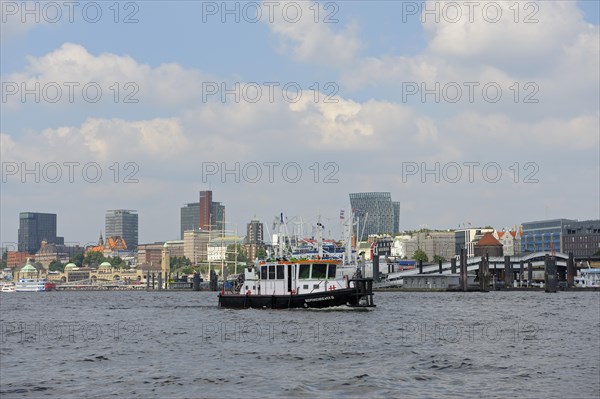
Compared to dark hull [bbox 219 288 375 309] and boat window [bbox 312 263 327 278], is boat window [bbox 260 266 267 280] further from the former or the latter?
boat window [bbox 312 263 327 278]

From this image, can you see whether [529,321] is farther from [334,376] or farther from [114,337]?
[334,376]

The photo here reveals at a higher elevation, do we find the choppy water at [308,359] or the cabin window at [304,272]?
the cabin window at [304,272]

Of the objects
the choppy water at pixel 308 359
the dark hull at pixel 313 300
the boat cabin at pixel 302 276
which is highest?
the boat cabin at pixel 302 276

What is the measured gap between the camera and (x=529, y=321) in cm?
8212

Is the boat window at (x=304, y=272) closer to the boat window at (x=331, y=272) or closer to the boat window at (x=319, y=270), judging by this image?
the boat window at (x=319, y=270)

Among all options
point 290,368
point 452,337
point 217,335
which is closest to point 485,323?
point 452,337

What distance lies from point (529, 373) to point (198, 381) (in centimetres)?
1544

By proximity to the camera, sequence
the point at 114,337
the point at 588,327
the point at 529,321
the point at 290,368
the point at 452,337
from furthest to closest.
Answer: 1. the point at 529,321
2. the point at 588,327
3. the point at 114,337
4. the point at 452,337
5. the point at 290,368

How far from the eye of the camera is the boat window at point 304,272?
91.0 meters

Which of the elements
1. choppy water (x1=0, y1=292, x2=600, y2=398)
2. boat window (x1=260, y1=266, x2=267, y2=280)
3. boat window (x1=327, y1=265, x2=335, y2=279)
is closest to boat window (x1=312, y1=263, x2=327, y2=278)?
boat window (x1=327, y1=265, x2=335, y2=279)

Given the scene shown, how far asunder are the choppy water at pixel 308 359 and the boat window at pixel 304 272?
389 inches

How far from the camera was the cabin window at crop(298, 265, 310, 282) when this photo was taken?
3583 inches

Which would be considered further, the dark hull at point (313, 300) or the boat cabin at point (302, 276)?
the boat cabin at point (302, 276)

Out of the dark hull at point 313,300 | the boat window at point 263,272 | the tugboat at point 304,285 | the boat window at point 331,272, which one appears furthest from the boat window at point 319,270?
the boat window at point 263,272
